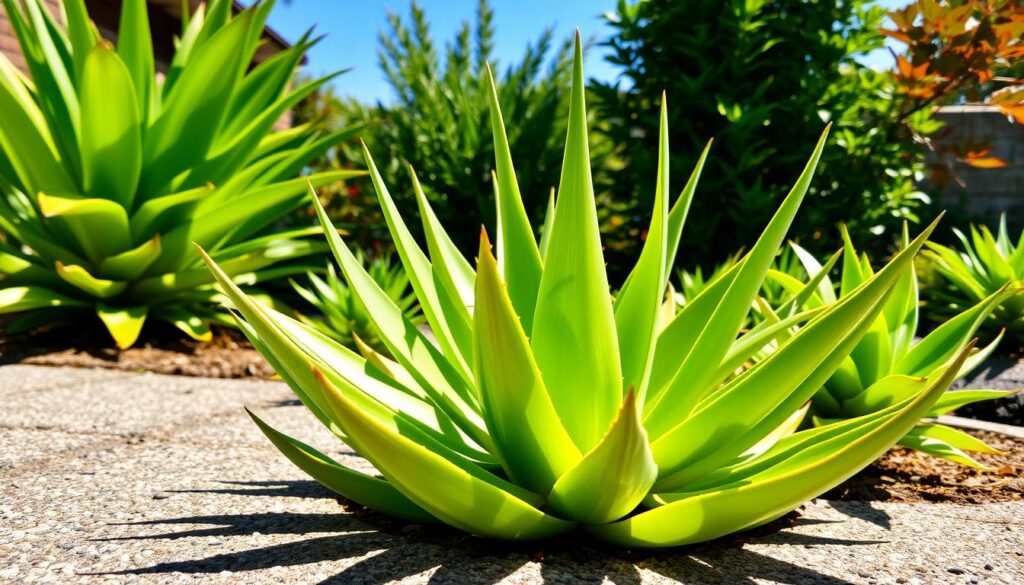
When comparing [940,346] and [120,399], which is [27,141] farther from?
[940,346]

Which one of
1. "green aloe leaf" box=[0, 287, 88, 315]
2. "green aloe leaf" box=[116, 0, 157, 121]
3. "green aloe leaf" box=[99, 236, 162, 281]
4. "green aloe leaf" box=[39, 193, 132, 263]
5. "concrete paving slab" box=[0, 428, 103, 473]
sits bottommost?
"concrete paving slab" box=[0, 428, 103, 473]

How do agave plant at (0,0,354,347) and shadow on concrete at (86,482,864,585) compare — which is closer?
shadow on concrete at (86,482,864,585)

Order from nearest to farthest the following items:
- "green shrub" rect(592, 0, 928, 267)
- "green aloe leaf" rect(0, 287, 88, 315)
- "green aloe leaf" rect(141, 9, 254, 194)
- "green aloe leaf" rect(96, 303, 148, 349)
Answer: "green aloe leaf" rect(0, 287, 88, 315) → "green aloe leaf" rect(96, 303, 148, 349) → "green aloe leaf" rect(141, 9, 254, 194) → "green shrub" rect(592, 0, 928, 267)

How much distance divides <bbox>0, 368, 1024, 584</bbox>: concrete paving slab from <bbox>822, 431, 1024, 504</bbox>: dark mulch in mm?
85

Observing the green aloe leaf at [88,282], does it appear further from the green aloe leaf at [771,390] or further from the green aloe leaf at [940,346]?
the green aloe leaf at [940,346]

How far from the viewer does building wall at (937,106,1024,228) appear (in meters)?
6.95

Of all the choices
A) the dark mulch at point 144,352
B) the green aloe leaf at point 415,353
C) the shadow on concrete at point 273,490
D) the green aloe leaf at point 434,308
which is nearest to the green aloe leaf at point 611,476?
the green aloe leaf at point 415,353

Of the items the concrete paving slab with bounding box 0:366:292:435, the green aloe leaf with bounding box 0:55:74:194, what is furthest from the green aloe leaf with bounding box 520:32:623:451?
the green aloe leaf with bounding box 0:55:74:194

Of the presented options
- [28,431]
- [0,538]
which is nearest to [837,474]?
[0,538]

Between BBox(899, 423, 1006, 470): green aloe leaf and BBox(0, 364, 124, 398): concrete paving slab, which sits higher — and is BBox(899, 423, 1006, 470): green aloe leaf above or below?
above

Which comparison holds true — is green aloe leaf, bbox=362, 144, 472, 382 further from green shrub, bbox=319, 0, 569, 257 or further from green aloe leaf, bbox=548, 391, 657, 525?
green shrub, bbox=319, 0, 569, 257

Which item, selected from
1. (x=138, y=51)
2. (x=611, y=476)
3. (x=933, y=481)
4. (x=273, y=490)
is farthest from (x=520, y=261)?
(x=138, y=51)

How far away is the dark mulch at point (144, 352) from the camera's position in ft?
10.2

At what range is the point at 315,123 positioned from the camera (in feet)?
13.2
